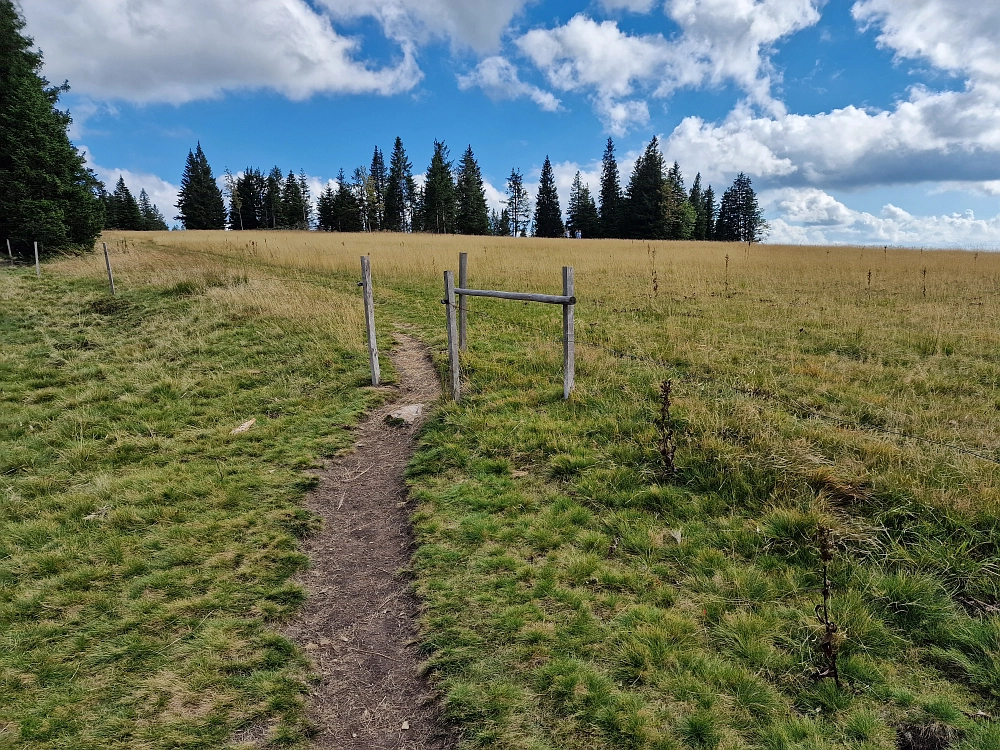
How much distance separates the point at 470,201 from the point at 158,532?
6694 centimetres

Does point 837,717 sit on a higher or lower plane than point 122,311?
lower

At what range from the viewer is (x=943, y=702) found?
267cm

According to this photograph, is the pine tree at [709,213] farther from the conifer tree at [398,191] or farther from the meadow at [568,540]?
the meadow at [568,540]

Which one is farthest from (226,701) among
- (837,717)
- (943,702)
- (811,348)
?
(811,348)

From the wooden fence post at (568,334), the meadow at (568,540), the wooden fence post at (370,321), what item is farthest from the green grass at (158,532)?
the wooden fence post at (568,334)

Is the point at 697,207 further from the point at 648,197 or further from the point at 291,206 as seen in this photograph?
the point at 291,206

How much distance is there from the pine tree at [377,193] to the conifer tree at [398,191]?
3.14 feet

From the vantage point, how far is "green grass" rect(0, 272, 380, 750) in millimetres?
2975

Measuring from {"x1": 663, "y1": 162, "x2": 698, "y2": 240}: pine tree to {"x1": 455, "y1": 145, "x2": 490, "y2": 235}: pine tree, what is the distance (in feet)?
78.9

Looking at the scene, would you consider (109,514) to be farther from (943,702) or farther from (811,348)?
(811,348)

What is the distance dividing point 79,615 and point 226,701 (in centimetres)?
164

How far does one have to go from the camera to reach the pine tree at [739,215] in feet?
226

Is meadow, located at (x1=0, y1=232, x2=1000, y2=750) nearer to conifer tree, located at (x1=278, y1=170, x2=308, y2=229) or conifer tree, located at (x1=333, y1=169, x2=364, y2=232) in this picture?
conifer tree, located at (x1=333, y1=169, x2=364, y2=232)

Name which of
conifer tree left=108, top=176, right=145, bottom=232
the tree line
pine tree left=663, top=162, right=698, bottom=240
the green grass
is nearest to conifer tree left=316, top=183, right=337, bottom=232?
the tree line
